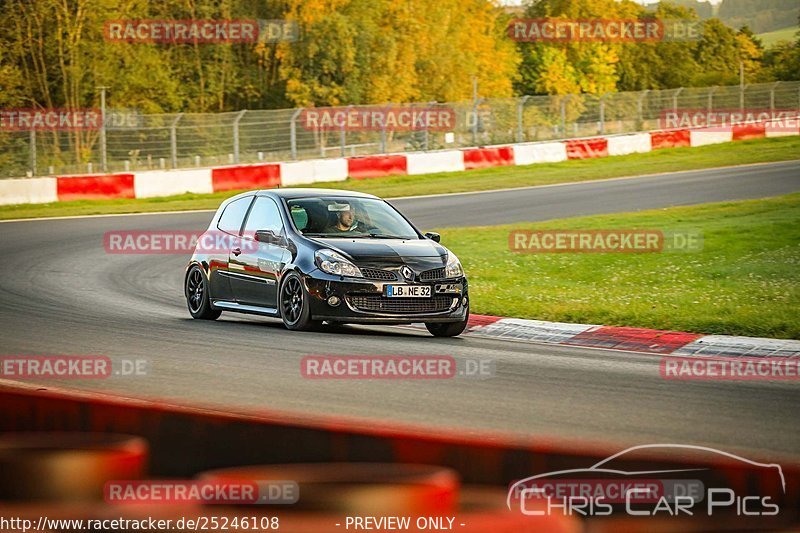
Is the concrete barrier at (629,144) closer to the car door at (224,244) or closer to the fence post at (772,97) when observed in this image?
the fence post at (772,97)

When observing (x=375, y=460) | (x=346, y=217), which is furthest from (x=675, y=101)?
(x=375, y=460)

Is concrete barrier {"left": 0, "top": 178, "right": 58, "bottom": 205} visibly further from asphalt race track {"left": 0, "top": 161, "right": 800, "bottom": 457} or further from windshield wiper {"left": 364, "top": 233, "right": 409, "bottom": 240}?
windshield wiper {"left": 364, "top": 233, "right": 409, "bottom": 240}

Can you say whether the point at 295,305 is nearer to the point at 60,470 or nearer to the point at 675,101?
the point at 60,470

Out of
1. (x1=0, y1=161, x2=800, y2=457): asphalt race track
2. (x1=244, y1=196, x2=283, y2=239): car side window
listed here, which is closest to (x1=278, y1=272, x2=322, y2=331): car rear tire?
(x1=0, y1=161, x2=800, y2=457): asphalt race track

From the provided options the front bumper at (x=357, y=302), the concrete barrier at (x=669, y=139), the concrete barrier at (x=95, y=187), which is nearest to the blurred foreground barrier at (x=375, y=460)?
the front bumper at (x=357, y=302)

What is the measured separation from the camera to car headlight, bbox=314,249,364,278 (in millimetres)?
11883

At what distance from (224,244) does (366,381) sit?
5.00m

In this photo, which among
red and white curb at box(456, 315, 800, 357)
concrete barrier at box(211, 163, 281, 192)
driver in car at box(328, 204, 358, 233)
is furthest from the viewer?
concrete barrier at box(211, 163, 281, 192)

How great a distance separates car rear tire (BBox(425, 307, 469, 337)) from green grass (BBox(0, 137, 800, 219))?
58.3ft

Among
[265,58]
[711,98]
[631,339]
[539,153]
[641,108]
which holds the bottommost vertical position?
[631,339]

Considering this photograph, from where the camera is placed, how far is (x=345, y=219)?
42.7ft

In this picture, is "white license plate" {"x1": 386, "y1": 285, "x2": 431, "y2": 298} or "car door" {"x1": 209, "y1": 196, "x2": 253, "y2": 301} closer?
"white license plate" {"x1": 386, "y1": 285, "x2": 431, "y2": 298}

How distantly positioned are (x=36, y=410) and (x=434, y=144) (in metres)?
35.7

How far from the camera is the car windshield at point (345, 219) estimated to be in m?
12.8
